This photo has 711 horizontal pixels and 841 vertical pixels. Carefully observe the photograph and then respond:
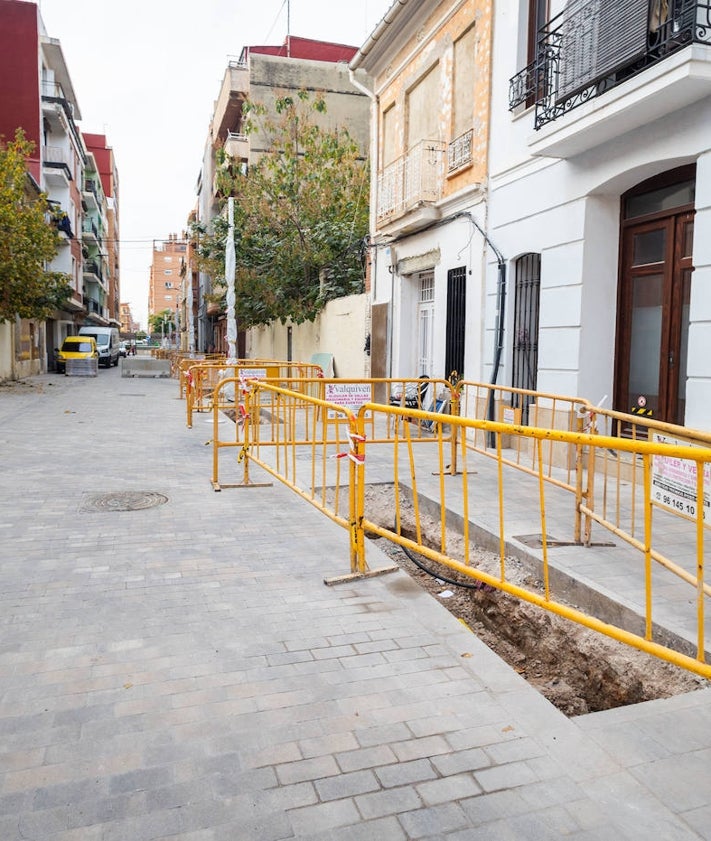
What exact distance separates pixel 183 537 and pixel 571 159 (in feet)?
22.7

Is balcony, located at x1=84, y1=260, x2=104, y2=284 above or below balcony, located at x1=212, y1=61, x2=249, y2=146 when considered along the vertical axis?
below

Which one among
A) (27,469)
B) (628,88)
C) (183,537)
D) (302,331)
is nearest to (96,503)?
(183,537)

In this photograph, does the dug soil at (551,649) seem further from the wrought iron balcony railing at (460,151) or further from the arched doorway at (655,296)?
the wrought iron balcony railing at (460,151)

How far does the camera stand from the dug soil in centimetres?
393

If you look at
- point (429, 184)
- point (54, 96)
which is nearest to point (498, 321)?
point (429, 184)

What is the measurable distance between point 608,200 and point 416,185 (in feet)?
17.5

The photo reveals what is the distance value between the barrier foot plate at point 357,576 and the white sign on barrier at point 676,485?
2.10 m

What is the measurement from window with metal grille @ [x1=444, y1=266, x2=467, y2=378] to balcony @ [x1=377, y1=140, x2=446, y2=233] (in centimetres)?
133

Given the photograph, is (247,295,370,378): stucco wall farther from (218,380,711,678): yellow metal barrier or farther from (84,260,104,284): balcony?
(84,260,104,284): balcony

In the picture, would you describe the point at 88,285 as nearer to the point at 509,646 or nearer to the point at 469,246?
the point at 469,246

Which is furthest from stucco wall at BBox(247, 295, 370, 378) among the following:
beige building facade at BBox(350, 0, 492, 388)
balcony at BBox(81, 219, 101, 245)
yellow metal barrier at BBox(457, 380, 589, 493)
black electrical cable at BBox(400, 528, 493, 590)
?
balcony at BBox(81, 219, 101, 245)

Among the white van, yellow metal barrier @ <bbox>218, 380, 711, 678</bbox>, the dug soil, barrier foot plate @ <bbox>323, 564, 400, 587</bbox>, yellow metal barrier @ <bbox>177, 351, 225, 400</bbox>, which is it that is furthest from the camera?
the white van

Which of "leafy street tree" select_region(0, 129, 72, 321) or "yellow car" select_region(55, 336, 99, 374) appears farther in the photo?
"yellow car" select_region(55, 336, 99, 374)

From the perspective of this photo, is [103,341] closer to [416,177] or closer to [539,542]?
[416,177]
